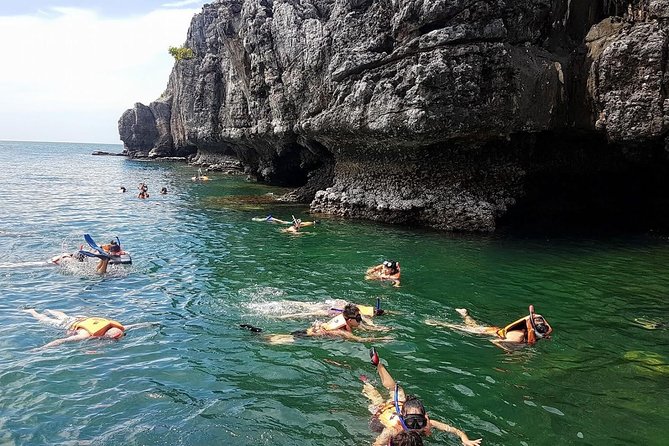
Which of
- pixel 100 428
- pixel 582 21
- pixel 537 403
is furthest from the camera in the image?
pixel 582 21

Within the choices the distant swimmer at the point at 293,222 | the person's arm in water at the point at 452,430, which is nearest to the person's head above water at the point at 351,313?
the person's arm in water at the point at 452,430

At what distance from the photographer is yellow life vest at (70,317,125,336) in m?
9.88

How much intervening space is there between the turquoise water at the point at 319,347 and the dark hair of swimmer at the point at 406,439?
1.21m

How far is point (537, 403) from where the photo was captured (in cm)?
799

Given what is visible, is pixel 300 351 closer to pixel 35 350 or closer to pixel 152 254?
pixel 35 350

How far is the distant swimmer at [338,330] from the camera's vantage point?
33.4ft

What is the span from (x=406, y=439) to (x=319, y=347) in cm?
441

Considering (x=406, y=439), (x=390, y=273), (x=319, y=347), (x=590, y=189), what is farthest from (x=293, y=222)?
(x=406, y=439)

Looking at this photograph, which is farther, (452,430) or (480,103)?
(480,103)

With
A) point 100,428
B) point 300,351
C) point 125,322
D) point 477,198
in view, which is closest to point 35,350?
point 125,322

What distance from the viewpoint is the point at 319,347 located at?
994 cm

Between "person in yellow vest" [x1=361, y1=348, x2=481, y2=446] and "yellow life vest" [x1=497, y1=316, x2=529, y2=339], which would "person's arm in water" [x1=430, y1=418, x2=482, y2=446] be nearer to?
"person in yellow vest" [x1=361, y1=348, x2=481, y2=446]

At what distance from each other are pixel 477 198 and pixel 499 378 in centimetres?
1426

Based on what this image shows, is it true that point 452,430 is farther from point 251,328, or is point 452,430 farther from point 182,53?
point 182,53
